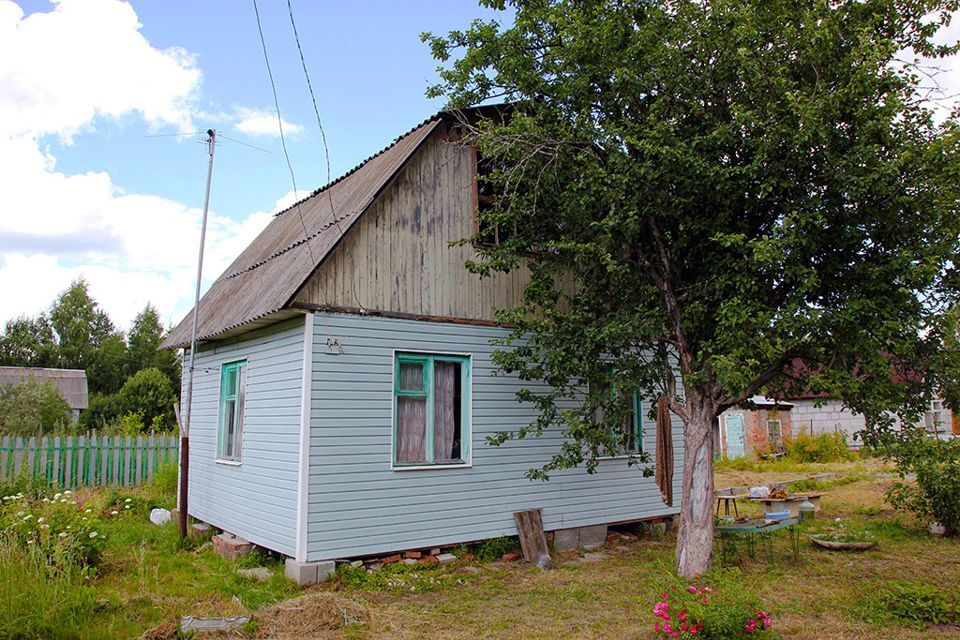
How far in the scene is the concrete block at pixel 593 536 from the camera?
1061cm

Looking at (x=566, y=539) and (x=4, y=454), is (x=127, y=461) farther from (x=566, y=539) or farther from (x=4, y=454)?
(x=566, y=539)

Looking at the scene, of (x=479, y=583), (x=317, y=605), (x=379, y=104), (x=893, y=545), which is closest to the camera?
(x=317, y=605)

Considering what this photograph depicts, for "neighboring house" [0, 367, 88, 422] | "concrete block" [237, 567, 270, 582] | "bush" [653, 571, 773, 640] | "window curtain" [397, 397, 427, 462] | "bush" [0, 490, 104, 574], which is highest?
"neighboring house" [0, 367, 88, 422]

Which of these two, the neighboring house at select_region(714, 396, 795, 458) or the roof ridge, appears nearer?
the roof ridge

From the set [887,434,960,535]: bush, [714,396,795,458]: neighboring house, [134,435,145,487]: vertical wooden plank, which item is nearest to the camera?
[887,434,960,535]: bush

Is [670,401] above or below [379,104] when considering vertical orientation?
below

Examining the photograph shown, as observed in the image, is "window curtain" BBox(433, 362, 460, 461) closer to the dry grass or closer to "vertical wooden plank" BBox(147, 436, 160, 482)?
the dry grass

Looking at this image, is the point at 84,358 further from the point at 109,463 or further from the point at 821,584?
the point at 821,584

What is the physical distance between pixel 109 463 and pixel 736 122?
14.9 m

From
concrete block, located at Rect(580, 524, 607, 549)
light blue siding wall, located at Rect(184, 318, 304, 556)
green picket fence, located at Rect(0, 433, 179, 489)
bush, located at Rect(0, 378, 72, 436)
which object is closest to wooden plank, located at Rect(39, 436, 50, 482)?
green picket fence, located at Rect(0, 433, 179, 489)

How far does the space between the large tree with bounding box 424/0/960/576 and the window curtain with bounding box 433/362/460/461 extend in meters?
1.15

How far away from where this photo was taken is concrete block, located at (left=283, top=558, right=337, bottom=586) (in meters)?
7.98

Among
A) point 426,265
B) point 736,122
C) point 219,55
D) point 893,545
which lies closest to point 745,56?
point 736,122

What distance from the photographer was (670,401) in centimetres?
896
